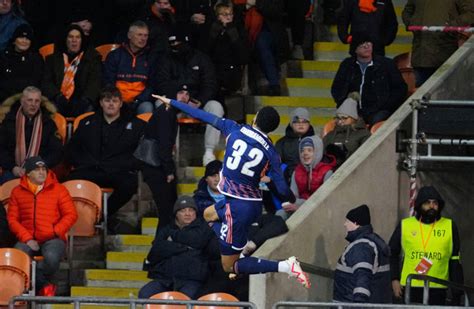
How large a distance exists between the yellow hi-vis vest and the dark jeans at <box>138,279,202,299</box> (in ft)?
7.00

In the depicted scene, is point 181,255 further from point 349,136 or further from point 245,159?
point 349,136

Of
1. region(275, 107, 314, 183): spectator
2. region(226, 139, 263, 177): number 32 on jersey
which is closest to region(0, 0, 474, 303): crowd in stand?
region(275, 107, 314, 183): spectator

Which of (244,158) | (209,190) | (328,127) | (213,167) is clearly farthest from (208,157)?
(244,158)

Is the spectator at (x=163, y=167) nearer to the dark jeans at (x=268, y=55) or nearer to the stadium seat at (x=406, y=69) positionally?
the dark jeans at (x=268, y=55)

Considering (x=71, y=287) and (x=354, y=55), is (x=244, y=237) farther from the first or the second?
(x=354, y=55)

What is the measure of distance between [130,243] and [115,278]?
1.98ft

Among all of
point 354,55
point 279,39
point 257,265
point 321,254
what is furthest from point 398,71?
point 257,265

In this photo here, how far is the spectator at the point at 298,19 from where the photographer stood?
78.6ft

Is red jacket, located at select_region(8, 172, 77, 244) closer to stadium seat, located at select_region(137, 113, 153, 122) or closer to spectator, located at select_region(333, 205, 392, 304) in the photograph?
stadium seat, located at select_region(137, 113, 153, 122)

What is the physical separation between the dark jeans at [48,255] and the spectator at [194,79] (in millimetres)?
2483

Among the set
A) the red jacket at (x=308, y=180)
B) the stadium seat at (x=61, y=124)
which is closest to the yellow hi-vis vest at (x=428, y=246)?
the red jacket at (x=308, y=180)

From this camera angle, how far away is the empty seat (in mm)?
19516

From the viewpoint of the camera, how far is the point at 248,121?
22.8 metres

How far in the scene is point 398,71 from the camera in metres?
22.0
